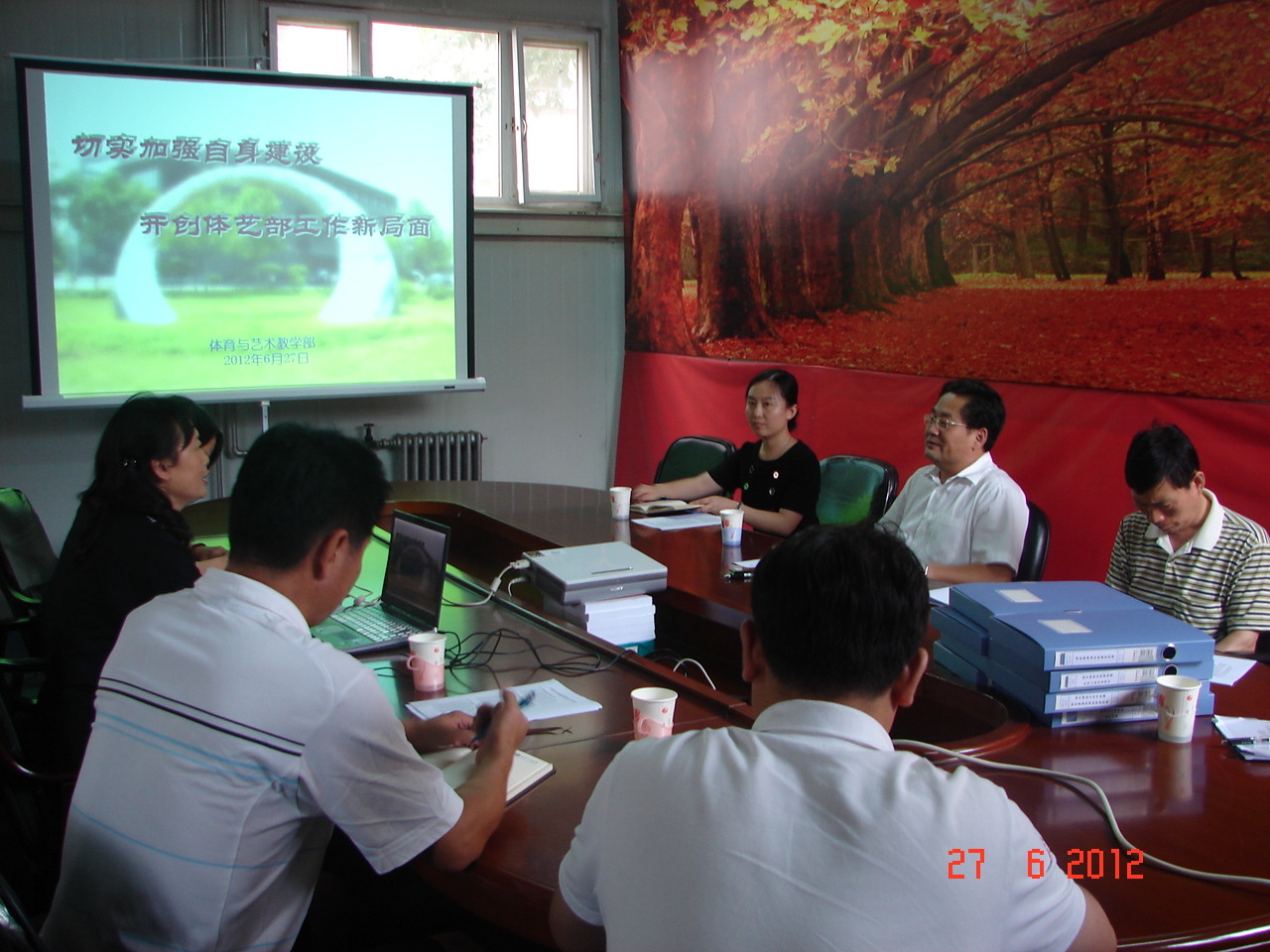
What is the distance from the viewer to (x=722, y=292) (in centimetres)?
499

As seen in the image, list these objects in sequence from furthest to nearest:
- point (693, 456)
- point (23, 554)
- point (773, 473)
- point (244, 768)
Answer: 1. point (693, 456)
2. point (773, 473)
3. point (23, 554)
4. point (244, 768)

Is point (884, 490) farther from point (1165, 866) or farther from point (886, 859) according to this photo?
point (886, 859)

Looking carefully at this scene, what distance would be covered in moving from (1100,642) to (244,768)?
1280 mm

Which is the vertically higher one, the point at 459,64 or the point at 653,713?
the point at 459,64

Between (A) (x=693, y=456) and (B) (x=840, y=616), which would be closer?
(B) (x=840, y=616)

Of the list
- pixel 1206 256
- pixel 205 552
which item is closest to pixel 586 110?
pixel 1206 256

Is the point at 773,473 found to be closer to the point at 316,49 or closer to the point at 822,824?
the point at 822,824

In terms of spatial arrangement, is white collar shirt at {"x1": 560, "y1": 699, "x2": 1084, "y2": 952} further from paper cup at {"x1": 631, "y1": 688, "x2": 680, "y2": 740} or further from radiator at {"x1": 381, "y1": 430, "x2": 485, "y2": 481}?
radiator at {"x1": 381, "y1": 430, "x2": 485, "y2": 481}

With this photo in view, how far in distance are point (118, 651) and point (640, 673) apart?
0.96 meters

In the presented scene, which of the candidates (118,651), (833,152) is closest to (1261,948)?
(118,651)

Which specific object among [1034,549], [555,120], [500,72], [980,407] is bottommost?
[1034,549]

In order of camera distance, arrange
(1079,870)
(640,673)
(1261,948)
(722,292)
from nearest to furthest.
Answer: (1261,948)
(1079,870)
(640,673)
(722,292)

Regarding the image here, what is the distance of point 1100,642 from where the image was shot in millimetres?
1604

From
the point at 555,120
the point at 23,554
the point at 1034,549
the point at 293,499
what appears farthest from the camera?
the point at 555,120
